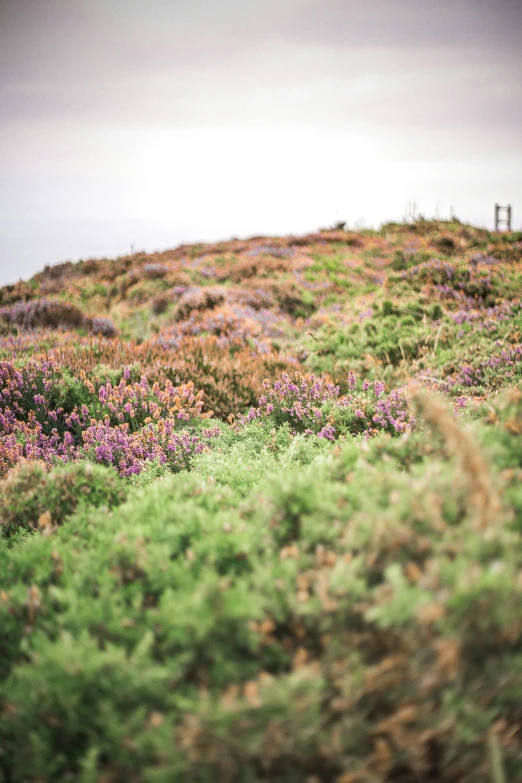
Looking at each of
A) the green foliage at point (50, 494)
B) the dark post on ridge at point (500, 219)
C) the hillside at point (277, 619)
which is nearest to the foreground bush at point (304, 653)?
the hillside at point (277, 619)

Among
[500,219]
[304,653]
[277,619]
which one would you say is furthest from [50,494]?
[500,219]

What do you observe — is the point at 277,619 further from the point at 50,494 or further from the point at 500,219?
the point at 500,219

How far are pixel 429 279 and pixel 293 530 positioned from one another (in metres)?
9.23

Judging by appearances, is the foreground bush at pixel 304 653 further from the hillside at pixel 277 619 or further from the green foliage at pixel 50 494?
the green foliage at pixel 50 494

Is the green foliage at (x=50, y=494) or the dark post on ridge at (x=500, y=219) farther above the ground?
the dark post on ridge at (x=500, y=219)

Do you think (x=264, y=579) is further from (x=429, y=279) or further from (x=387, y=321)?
(x=429, y=279)

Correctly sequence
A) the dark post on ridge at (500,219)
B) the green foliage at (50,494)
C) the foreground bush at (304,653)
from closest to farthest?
the foreground bush at (304,653) → the green foliage at (50,494) → the dark post on ridge at (500,219)

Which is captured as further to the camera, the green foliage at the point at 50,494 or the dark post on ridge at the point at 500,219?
the dark post on ridge at the point at 500,219

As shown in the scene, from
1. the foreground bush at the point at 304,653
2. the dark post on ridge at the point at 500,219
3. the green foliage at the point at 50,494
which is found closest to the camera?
the foreground bush at the point at 304,653

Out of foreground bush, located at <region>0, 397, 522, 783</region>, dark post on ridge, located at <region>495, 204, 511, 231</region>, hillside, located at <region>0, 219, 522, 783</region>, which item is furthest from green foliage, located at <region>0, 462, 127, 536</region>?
dark post on ridge, located at <region>495, 204, 511, 231</region>

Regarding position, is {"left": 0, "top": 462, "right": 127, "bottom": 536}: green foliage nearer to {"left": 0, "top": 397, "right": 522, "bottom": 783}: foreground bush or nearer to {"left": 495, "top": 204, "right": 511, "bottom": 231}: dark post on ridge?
{"left": 0, "top": 397, "right": 522, "bottom": 783}: foreground bush

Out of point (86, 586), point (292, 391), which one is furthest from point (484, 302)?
point (86, 586)

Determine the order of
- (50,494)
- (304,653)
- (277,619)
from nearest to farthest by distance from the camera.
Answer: (304,653)
(277,619)
(50,494)

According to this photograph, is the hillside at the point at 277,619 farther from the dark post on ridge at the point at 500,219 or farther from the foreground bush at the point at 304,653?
the dark post on ridge at the point at 500,219
